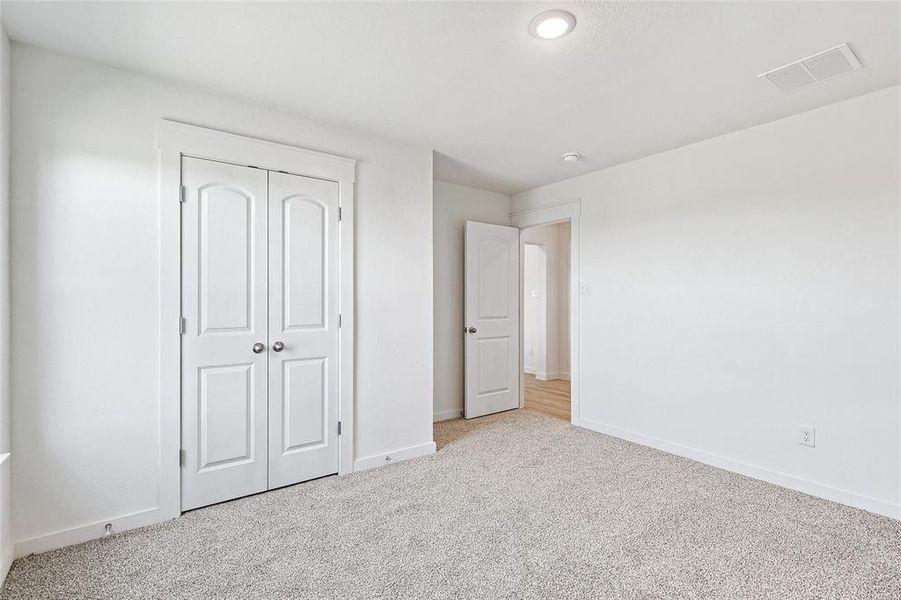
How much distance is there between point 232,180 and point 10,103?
974 mm

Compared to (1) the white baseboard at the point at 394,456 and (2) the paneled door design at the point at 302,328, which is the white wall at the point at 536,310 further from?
(2) the paneled door design at the point at 302,328

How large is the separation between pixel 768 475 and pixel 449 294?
2.98m

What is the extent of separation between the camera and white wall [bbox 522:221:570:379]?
6719mm

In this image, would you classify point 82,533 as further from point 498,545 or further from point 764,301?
point 764,301

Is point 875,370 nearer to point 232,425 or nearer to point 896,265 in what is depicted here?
point 896,265

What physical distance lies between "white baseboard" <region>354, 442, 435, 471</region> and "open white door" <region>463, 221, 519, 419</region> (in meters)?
1.09

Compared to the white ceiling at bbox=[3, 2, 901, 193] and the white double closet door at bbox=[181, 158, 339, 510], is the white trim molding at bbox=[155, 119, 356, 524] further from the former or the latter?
the white ceiling at bbox=[3, 2, 901, 193]

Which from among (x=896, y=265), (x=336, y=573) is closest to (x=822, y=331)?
(x=896, y=265)

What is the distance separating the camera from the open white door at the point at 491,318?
4.54 m

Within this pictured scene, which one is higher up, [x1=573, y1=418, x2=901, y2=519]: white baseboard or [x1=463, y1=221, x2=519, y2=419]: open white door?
[x1=463, y1=221, x2=519, y2=419]: open white door

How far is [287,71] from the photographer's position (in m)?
2.32

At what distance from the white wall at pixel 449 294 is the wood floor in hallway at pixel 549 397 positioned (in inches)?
41.1

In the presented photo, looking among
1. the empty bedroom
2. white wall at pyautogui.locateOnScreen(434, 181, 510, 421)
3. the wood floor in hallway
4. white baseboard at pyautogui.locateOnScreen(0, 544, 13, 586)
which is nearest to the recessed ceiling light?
the empty bedroom

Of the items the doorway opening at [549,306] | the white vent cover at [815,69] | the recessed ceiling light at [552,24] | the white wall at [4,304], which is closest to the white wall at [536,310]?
the doorway opening at [549,306]
